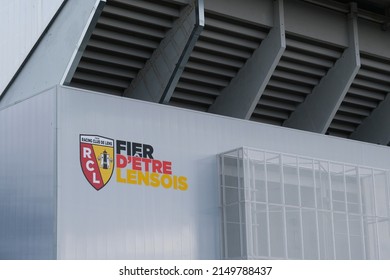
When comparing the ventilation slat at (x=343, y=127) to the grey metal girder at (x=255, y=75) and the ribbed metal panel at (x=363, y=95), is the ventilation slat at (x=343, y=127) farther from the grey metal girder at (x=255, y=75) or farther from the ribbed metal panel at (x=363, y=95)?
Answer: the grey metal girder at (x=255, y=75)

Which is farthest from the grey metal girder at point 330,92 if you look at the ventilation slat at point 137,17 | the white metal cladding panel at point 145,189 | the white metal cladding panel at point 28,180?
the white metal cladding panel at point 28,180

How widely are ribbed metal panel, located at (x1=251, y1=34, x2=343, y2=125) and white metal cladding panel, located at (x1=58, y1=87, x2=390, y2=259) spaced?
3.62 metres

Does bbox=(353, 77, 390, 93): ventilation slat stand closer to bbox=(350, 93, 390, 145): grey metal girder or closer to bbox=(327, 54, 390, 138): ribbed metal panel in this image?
bbox=(327, 54, 390, 138): ribbed metal panel

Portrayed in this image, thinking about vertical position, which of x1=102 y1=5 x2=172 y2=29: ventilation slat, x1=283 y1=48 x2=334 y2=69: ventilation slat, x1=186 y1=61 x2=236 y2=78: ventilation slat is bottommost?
x1=186 y1=61 x2=236 y2=78: ventilation slat

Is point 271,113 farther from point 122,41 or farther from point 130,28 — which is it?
point 130,28

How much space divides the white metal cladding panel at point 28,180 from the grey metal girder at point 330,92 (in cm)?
1034

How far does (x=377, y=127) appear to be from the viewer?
31.2 metres

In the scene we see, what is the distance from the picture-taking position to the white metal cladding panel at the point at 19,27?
24688 mm

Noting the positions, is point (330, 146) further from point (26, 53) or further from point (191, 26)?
point (26, 53)

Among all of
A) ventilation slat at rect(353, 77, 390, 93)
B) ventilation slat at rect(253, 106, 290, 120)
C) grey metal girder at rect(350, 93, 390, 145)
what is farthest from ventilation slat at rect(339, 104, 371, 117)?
ventilation slat at rect(253, 106, 290, 120)

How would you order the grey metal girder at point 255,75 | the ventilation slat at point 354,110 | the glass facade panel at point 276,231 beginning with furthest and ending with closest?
the ventilation slat at point 354,110 < the grey metal girder at point 255,75 < the glass facade panel at point 276,231

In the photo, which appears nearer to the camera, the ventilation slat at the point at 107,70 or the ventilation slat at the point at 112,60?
the ventilation slat at the point at 112,60

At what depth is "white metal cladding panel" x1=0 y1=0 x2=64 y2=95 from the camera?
24.7 metres

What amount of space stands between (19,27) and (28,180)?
19.0ft
